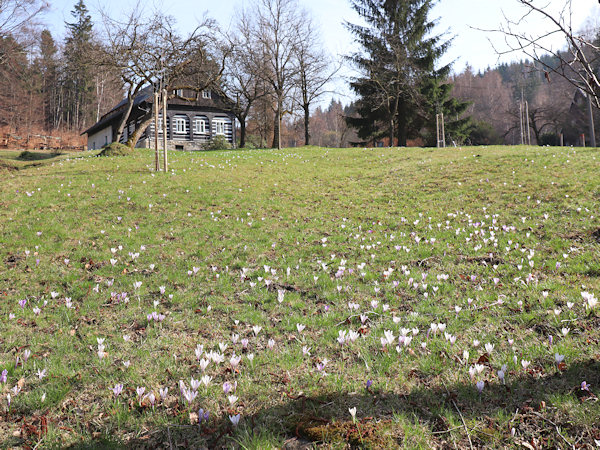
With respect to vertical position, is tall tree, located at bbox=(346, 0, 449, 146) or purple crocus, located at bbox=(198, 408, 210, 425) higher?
tall tree, located at bbox=(346, 0, 449, 146)

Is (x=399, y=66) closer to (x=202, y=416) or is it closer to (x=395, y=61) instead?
(x=395, y=61)

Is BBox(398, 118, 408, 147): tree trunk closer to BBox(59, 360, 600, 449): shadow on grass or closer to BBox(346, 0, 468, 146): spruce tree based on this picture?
BBox(346, 0, 468, 146): spruce tree

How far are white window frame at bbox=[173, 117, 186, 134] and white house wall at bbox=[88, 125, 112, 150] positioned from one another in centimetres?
1227

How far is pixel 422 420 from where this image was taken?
2.83m

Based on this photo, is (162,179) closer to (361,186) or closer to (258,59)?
(361,186)

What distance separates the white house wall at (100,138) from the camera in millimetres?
51281

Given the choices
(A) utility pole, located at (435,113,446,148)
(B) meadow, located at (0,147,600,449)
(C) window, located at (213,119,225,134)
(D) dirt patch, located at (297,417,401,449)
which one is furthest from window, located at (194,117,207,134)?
(D) dirt patch, located at (297,417,401,449)

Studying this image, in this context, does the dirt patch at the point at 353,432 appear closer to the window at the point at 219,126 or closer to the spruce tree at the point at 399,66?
the spruce tree at the point at 399,66

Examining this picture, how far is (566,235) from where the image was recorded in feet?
24.2

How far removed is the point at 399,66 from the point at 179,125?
27.5m

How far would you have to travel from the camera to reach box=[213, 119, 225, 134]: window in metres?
47.2

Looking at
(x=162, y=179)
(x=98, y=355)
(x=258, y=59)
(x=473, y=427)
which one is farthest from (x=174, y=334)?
(x=258, y=59)

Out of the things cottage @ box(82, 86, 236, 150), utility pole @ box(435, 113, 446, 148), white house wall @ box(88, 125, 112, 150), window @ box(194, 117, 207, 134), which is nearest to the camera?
utility pole @ box(435, 113, 446, 148)

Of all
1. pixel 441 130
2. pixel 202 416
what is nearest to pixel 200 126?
pixel 441 130
